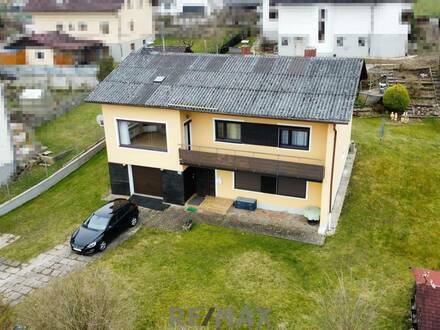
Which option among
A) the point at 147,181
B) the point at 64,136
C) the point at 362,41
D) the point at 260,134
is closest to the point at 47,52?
the point at 64,136

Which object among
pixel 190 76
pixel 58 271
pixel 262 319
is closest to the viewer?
pixel 262 319

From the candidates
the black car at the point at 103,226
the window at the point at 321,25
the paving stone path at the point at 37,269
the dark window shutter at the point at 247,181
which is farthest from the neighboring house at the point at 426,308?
the window at the point at 321,25

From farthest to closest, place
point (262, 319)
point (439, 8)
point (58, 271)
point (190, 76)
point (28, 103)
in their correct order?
point (439, 8) → point (28, 103) → point (190, 76) → point (58, 271) → point (262, 319)

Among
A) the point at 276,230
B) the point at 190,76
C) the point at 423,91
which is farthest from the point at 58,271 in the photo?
the point at 423,91

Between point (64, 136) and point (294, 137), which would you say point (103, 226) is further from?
point (64, 136)

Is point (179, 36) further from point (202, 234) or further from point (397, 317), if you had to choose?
point (397, 317)

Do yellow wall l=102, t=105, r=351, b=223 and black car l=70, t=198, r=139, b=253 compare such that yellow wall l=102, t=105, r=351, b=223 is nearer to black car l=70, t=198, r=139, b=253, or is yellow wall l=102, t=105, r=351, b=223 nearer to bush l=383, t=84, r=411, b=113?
black car l=70, t=198, r=139, b=253

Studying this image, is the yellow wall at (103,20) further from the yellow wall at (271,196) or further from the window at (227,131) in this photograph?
the yellow wall at (271,196)
